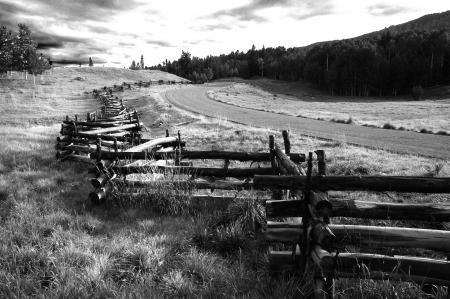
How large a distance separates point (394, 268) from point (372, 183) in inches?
39.2

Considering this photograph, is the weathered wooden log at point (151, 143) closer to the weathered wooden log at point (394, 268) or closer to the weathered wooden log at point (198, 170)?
the weathered wooden log at point (198, 170)

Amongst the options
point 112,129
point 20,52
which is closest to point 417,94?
point 112,129

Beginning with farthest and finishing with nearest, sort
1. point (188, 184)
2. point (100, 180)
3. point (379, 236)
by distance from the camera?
point (188, 184)
point (100, 180)
point (379, 236)

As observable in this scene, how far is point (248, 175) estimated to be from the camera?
263 inches

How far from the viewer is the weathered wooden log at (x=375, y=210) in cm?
364

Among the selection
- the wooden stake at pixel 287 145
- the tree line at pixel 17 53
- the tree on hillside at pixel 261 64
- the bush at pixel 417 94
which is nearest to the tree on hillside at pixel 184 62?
the tree on hillside at pixel 261 64

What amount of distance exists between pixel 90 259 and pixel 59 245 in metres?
0.81

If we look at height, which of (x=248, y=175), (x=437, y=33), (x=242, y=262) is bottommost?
(x=242, y=262)

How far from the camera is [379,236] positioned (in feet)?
11.1

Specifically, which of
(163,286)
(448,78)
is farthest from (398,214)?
(448,78)

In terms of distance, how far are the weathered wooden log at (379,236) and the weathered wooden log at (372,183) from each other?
0.49 metres

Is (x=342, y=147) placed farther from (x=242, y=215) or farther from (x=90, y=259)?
(x=90, y=259)

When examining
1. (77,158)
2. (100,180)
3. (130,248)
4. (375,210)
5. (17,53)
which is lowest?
(130,248)

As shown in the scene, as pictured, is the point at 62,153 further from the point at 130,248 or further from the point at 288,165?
the point at 288,165
